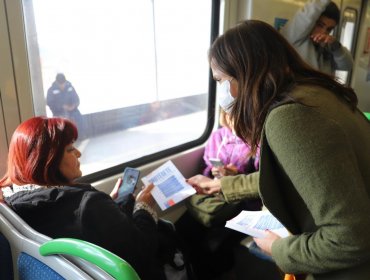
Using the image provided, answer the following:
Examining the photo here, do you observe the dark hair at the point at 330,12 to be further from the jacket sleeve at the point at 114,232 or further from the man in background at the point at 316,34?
the jacket sleeve at the point at 114,232

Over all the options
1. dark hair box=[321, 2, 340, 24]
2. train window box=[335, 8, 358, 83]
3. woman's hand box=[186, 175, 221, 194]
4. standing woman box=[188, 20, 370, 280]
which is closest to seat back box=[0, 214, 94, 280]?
standing woman box=[188, 20, 370, 280]

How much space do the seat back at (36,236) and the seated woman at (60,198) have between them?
0.03 meters

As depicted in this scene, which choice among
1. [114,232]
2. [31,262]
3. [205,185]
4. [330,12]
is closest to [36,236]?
[31,262]

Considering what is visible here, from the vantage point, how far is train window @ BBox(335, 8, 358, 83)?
359 cm

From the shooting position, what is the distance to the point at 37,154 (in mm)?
1094

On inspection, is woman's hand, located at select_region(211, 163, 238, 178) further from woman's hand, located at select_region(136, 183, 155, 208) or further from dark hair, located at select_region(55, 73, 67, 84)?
dark hair, located at select_region(55, 73, 67, 84)

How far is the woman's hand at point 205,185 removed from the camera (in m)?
1.93

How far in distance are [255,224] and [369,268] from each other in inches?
16.8

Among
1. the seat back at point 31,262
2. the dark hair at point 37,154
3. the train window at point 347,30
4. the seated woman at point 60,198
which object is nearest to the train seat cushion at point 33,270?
the seat back at point 31,262

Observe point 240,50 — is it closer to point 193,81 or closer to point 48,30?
point 48,30

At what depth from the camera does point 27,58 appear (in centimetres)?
135

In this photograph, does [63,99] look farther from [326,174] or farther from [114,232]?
[326,174]

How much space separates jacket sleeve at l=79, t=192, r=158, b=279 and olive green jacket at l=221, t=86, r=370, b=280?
1.67 ft

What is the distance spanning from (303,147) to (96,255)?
1.65ft
